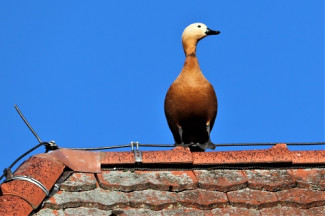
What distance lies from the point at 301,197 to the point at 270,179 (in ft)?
0.77

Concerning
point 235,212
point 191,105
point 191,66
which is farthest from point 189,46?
point 235,212

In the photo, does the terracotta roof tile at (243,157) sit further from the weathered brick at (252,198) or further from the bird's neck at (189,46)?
the bird's neck at (189,46)

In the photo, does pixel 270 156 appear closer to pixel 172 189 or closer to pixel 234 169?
pixel 234 169

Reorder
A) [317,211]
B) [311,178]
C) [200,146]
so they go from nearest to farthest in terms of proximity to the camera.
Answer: [317,211]
[311,178]
[200,146]

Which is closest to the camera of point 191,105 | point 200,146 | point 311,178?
point 311,178

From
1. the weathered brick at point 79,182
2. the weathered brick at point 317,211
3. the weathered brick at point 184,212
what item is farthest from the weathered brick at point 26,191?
the weathered brick at point 317,211

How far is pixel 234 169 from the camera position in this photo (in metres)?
4.44

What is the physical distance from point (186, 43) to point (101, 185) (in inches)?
101

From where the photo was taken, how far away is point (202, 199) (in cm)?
412

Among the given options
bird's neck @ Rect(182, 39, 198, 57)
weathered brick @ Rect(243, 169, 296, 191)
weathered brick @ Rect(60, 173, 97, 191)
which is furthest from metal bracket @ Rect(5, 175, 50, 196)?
bird's neck @ Rect(182, 39, 198, 57)

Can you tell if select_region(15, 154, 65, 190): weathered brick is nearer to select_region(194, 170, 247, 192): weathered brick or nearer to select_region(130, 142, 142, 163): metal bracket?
select_region(130, 142, 142, 163): metal bracket

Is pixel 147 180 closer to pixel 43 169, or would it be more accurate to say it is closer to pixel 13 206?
pixel 43 169

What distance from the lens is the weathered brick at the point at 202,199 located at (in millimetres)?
4074

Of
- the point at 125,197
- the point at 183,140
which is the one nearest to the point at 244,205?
the point at 125,197
